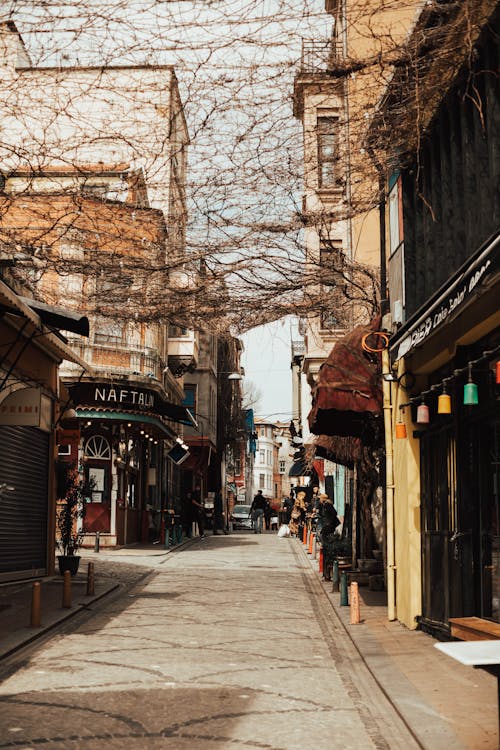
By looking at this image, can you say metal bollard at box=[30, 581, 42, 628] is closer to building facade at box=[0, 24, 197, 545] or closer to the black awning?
the black awning

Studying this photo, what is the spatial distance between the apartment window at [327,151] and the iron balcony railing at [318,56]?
793mm

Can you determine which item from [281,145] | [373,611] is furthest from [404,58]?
[373,611]

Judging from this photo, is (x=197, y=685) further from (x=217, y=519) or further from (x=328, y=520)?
(x=217, y=519)

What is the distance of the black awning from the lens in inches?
515

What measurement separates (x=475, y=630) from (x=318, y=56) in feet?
19.0

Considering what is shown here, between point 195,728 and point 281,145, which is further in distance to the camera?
point 281,145

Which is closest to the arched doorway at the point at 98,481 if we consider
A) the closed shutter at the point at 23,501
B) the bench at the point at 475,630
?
the closed shutter at the point at 23,501

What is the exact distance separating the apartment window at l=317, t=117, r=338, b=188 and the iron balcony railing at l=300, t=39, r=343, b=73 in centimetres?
79

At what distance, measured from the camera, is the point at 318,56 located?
998 cm

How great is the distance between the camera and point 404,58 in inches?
391

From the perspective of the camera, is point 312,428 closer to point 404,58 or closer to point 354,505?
point 354,505

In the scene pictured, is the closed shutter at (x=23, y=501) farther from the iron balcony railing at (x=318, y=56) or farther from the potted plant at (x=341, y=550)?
the iron balcony railing at (x=318, y=56)

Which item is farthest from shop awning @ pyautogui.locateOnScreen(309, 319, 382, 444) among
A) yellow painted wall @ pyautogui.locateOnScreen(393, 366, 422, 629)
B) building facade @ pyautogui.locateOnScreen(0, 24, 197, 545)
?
building facade @ pyautogui.locateOnScreen(0, 24, 197, 545)

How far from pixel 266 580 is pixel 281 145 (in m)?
11.7
